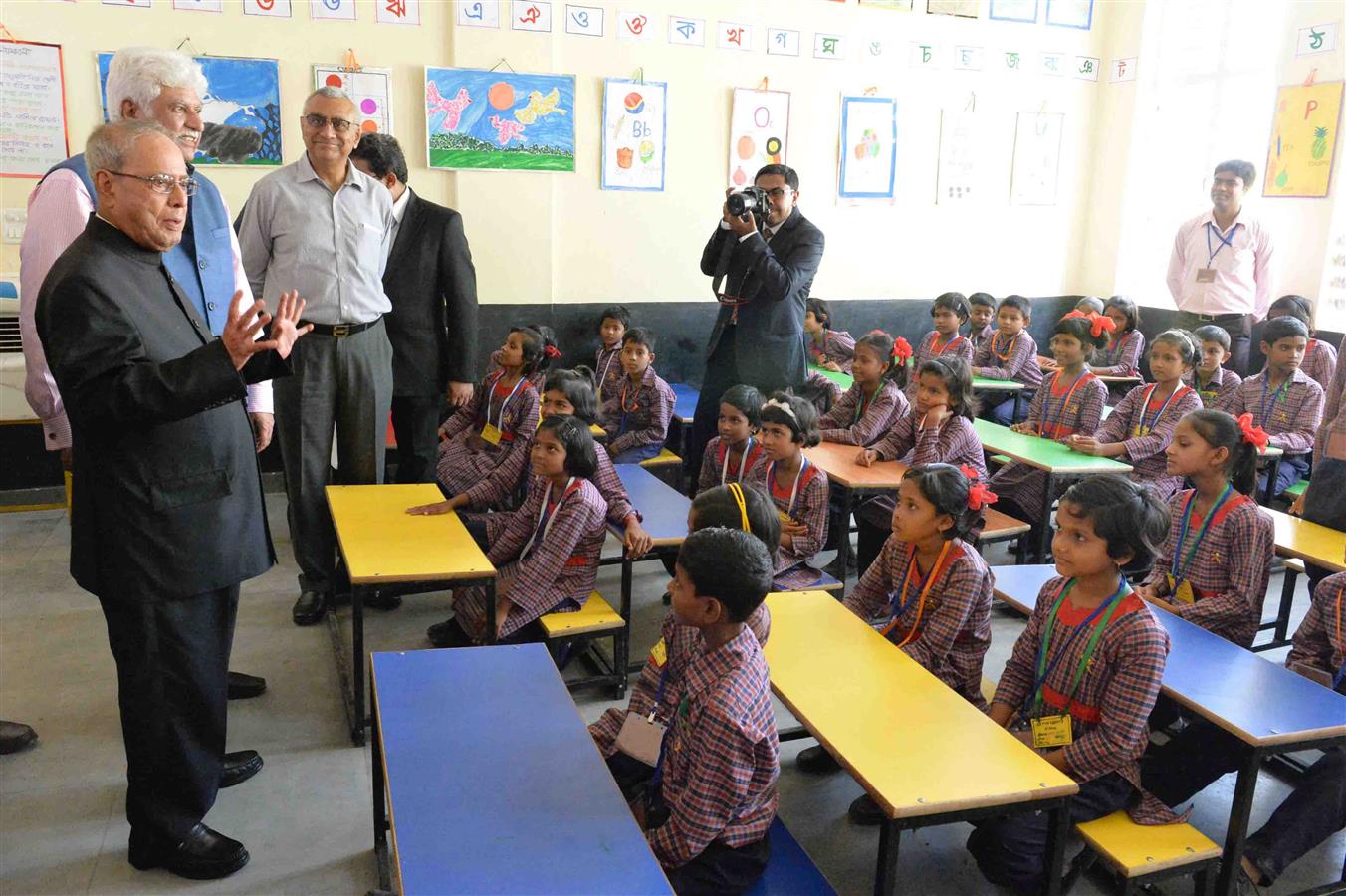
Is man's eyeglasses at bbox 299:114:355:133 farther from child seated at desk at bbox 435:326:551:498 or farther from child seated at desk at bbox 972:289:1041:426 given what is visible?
child seated at desk at bbox 972:289:1041:426

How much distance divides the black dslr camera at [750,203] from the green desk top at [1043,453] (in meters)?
1.23

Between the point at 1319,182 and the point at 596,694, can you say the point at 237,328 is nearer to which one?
the point at 596,694

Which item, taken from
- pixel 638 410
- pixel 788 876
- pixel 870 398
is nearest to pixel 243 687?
pixel 788 876

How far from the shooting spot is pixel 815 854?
2.43m

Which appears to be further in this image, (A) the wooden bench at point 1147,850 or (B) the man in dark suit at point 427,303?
(B) the man in dark suit at point 427,303

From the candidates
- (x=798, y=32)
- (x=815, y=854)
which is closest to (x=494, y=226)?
(x=798, y=32)

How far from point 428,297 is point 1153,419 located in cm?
315

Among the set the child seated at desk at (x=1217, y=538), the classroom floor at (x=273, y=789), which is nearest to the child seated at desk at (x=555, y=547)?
the classroom floor at (x=273, y=789)

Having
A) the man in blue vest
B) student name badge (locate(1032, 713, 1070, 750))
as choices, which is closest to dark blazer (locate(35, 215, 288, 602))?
the man in blue vest

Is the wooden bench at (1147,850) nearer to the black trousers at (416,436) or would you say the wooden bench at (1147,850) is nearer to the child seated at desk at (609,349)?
the black trousers at (416,436)

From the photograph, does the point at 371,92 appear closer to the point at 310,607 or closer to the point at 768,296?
the point at 768,296

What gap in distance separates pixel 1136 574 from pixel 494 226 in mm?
3737

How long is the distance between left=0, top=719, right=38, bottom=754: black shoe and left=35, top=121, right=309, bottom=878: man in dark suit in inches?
27.3

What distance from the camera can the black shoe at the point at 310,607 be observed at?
12.0ft
